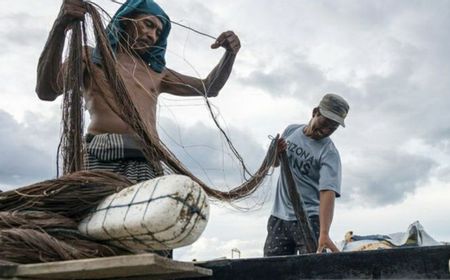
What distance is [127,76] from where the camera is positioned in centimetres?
262

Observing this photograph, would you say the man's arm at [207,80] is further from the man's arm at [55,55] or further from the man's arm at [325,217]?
the man's arm at [325,217]

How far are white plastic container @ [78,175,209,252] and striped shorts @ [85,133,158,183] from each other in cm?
83

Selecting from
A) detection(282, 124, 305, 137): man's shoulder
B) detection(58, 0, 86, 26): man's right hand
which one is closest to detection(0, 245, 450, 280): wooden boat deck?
detection(58, 0, 86, 26): man's right hand

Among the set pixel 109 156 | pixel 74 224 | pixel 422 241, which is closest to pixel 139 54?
pixel 109 156

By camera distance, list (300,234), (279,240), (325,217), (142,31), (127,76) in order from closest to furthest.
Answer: (127,76), (142,31), (325,217), (300,234), (279,240)

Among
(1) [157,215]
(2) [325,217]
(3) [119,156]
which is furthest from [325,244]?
(1) [157,215]

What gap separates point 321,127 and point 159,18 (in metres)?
1.62

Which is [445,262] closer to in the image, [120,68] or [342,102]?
[120,68]

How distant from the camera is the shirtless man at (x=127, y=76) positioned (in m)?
2.42

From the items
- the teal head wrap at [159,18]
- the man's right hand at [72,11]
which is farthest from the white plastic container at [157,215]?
the teal head wrap at [159,18]

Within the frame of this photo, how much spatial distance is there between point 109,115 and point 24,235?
110 centimetres

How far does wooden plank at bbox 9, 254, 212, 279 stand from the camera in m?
1.32

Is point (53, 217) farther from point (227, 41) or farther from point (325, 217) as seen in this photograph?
point (325, 217)

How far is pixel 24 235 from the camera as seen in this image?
1573mm
